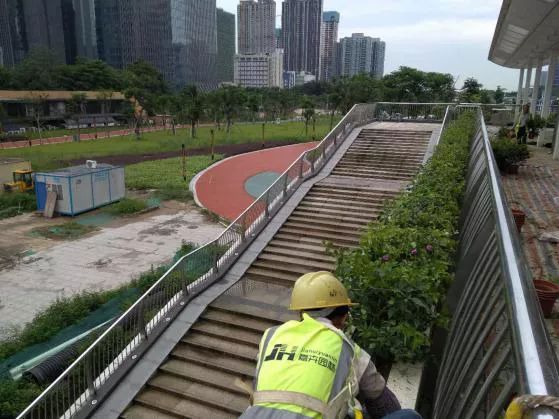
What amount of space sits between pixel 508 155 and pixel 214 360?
9.12 metres

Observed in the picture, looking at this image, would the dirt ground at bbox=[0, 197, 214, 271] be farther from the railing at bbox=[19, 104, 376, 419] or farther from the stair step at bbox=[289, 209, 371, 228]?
the stair step at bbox=[289, 209, 371, 228]

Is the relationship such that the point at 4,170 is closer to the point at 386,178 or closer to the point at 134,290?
the point at 134,290

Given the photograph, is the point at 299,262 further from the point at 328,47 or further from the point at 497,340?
the point at 328,47

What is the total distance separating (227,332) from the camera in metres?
8.07

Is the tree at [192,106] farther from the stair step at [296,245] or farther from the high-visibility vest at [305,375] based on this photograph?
the high-visibility vest at [305,375]

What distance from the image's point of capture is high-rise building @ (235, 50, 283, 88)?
124125 mm

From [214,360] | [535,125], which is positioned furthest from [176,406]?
[535,125]

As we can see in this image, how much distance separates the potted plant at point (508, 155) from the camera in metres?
11.8

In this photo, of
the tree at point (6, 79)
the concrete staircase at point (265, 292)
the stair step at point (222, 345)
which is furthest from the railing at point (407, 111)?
the tree at point (6, 79)

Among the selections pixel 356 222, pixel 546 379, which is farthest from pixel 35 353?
pixel 546 379

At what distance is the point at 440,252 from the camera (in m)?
4.63

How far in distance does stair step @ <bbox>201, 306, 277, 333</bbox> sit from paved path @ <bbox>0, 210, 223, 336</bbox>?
15.5 ft

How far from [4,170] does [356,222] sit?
17786 mm

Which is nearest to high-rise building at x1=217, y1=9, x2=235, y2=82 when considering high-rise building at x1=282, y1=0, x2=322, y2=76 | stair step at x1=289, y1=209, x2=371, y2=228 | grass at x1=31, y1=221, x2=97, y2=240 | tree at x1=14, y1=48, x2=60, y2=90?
high-rise building at x1=282, y1=0, x2=322, y2=76
